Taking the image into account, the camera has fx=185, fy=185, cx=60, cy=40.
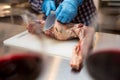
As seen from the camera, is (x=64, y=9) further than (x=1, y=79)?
Yes

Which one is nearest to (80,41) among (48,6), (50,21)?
(50,21)

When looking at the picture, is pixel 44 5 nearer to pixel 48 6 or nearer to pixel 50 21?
pixel 48 6

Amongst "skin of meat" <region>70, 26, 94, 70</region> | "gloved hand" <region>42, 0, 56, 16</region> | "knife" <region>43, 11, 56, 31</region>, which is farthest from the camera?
"gloved hand" <region>42, 0, 56, 16</region>

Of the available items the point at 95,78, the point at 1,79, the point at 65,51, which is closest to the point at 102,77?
the point at 95,78

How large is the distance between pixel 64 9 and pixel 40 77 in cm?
51

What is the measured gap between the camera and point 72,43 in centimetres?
79

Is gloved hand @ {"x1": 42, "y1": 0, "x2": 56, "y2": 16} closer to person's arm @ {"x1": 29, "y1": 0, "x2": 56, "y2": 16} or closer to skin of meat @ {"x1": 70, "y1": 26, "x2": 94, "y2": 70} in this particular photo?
person's arm @ {"x1": 29, "y1": 0, "x2": 56, "y2": 16}

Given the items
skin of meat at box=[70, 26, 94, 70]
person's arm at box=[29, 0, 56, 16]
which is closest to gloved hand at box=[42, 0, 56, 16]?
person's arm at box=[29, 0, 56, 16]

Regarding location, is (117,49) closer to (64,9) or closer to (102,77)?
(102,77)

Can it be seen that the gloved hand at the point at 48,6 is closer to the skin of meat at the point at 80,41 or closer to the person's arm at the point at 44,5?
the person's arm at the point at 44,5

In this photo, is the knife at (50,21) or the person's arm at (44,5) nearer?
the knife at (50,21)

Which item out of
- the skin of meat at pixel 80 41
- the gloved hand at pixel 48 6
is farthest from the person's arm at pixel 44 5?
the skin of meat at pixel 80 41

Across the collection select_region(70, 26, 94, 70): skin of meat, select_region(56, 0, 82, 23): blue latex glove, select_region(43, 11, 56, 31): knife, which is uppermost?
select_region(56, 0, 82, 23): blue latex glove

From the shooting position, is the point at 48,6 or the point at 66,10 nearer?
the point at 66,10
